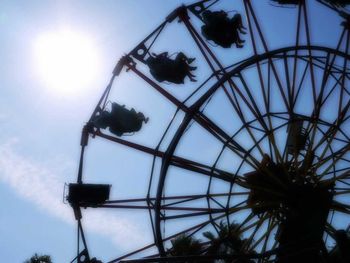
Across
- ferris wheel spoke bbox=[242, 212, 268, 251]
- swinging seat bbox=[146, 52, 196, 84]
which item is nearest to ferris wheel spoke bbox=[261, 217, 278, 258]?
ferris wheel spoke bbox=[242, 212, 268, 251]

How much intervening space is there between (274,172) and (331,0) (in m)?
5.15

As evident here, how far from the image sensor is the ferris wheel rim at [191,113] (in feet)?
38.9

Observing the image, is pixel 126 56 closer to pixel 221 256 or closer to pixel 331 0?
pixel 331 0

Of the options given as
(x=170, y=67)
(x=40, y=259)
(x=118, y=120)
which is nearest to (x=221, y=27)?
(x=170, y=67)

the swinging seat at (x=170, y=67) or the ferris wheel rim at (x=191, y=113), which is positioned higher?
the swinging seat at (x=170, y=67)

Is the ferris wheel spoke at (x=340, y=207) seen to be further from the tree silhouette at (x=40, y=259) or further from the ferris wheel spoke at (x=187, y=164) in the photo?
the tree silhouette at (x=40, y=259)

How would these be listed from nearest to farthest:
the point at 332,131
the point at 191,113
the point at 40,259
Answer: the point at 191,113 → the point at 332,131 → the point at 40,259

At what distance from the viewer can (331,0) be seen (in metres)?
12.5

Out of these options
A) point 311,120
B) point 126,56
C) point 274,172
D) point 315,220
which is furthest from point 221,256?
point 126,56

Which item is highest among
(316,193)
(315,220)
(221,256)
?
(316,193)

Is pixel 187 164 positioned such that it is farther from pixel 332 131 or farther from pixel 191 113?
pixel 332 131

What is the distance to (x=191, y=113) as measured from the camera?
12016 mm

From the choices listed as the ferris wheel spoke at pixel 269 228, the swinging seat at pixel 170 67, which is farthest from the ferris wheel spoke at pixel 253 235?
the swinging seat at pixel 170 67

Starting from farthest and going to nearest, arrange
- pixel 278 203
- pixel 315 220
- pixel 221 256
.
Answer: pixel 278 203 → pixel 315 220 → pixel 221 256
